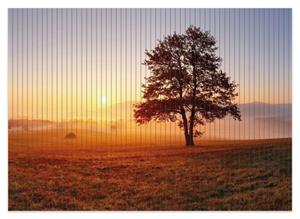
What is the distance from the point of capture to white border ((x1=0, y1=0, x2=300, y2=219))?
264 inches

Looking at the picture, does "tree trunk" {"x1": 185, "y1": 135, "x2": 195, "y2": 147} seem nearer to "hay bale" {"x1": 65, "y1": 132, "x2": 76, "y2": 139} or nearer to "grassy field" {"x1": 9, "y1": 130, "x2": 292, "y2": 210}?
"grassy field" {"x1": 9, "y1": 130, "x2": 292, "y2": 210}

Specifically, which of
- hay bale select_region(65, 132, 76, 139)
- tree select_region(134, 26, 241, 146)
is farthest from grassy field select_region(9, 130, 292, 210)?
tree select_region(134, 26, 241, 146)

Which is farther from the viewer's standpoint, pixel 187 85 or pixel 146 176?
pixel 187 85

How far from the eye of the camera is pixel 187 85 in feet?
24.0

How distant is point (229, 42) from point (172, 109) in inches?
45.2

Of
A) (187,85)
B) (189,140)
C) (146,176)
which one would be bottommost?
(146,176)

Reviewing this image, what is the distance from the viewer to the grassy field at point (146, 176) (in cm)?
671

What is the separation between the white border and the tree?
512 millimetres
